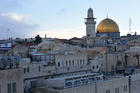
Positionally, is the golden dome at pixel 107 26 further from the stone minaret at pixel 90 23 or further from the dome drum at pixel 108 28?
the stone minaret at pixel 90 23

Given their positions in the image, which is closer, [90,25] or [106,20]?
[90,25]

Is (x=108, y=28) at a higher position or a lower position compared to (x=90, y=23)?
lower

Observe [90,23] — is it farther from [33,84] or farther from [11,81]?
[11,81]

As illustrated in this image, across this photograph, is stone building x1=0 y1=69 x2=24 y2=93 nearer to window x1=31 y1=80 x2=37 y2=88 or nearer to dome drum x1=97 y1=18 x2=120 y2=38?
window x1=31 y1=80 x2=37 y2=88

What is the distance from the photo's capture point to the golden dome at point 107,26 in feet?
273

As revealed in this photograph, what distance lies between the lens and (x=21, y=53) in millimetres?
34375

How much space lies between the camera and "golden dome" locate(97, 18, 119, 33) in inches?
3273

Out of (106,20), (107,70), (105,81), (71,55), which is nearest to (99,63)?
(107,70)

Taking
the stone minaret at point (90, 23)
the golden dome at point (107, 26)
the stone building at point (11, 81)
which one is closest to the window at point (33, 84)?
the stone building at point (11, 81)

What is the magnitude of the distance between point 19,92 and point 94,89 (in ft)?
22.5

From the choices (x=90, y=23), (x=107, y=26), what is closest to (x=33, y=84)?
(x=90, y=23)

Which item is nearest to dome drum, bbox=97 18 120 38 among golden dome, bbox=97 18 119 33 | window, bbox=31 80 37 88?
golden dome, bbox=97 18 119 33

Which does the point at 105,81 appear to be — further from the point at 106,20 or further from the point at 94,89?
the point at 106,20

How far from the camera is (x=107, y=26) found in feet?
273
